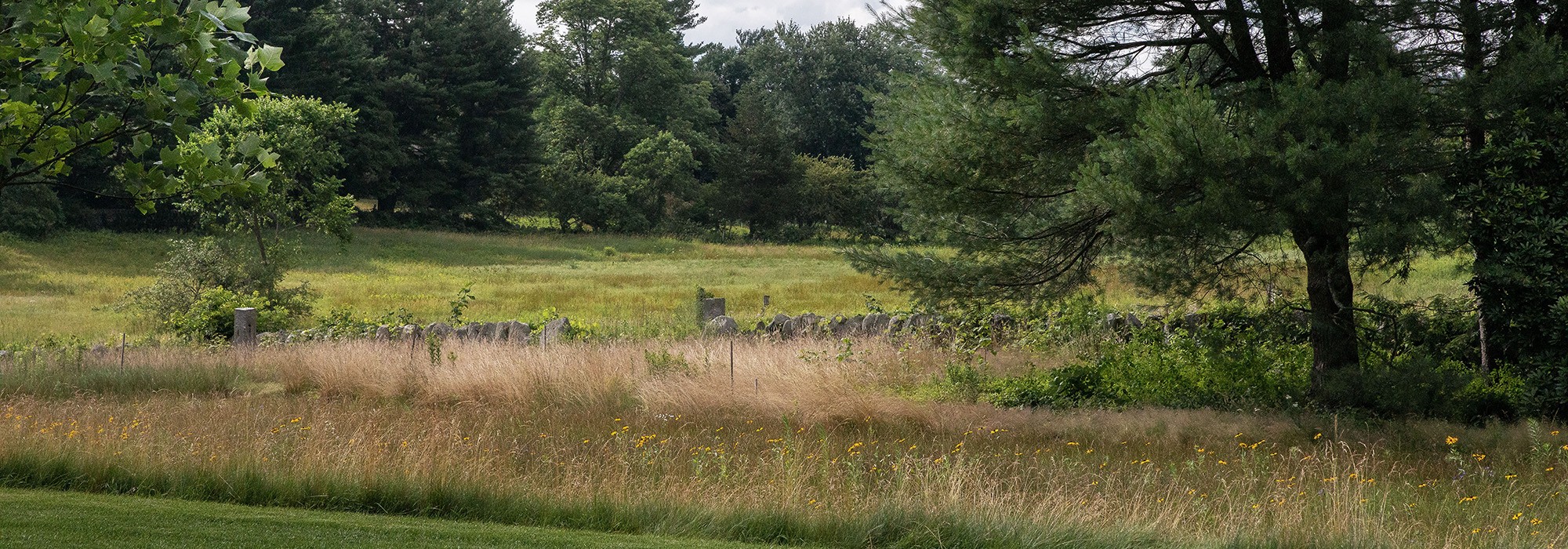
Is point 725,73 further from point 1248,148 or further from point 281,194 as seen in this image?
point 1248,148

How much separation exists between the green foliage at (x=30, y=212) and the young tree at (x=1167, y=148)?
35196mm

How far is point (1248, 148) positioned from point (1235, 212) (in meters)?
0.51

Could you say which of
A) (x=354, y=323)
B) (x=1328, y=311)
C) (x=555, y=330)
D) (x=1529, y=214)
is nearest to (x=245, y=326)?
(x=354, y=323)

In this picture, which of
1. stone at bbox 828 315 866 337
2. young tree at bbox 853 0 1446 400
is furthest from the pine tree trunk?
stone at bbox 828 315 866 337

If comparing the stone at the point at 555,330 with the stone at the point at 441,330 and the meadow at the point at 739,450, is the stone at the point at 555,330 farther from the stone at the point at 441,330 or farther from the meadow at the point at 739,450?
the stone at the point at 441,330

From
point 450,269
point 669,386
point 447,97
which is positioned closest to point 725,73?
point 447,97

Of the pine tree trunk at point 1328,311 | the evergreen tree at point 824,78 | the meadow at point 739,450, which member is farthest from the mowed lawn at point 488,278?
the evergreen tree at point 824,78

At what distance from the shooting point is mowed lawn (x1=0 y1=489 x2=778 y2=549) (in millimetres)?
5613

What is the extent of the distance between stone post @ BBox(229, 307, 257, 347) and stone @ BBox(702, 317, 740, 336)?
239 inches

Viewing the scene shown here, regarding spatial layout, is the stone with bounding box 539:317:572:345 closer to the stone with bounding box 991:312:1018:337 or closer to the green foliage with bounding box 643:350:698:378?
the green foliage with bounding box 643:350:698:378

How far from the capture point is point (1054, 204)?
10812 mm

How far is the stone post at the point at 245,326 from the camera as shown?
49.5ft

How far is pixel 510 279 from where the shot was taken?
1199 inches

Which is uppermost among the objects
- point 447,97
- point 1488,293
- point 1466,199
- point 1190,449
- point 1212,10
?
point 447,97
